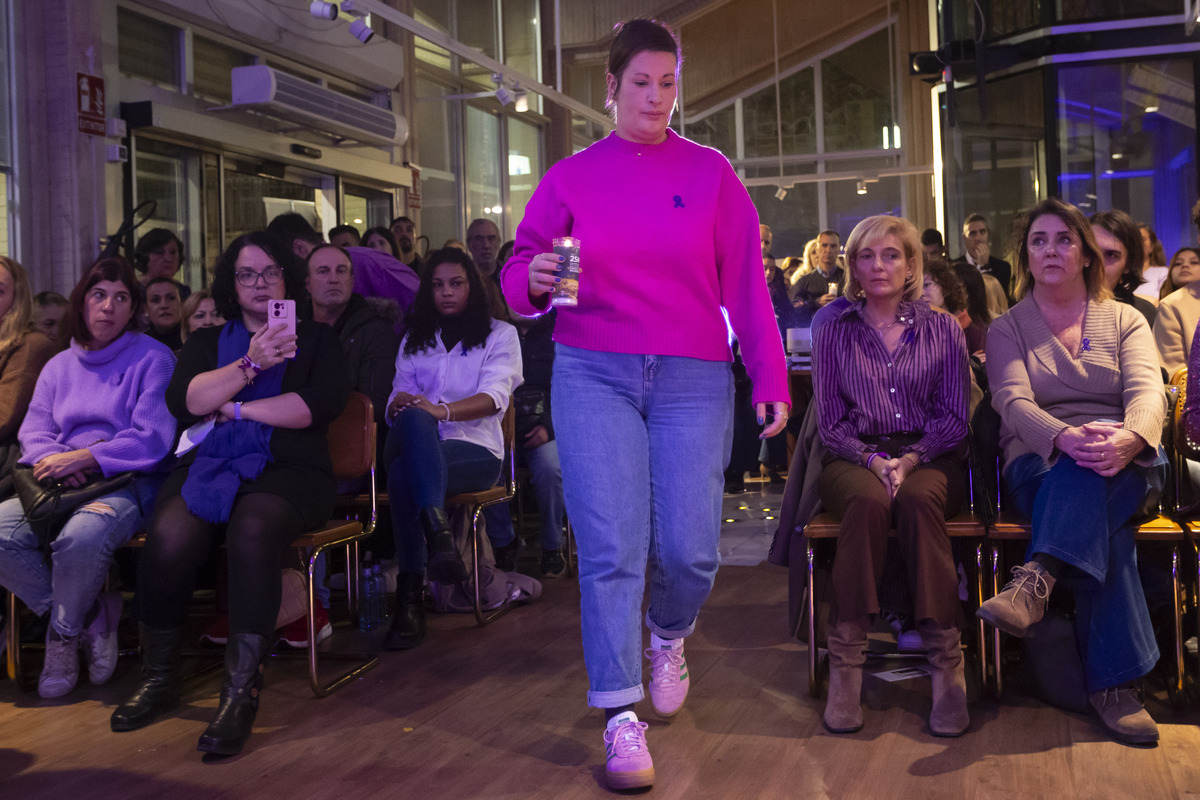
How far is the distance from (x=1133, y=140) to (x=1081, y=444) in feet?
24.8

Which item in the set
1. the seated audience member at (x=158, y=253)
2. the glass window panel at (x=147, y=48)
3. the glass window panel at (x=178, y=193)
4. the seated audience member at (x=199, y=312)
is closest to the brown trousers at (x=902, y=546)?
the seated audience member at (x=199, y=312)

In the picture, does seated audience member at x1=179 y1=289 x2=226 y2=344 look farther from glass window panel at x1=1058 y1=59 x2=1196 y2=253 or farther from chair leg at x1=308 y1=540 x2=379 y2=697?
glass window panel at x1=1058 y1=59 x2=1196 y2=253

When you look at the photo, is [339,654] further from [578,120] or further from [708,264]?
[578,120]

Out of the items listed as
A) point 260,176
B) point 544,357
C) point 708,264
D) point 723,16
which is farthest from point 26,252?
point 723,16

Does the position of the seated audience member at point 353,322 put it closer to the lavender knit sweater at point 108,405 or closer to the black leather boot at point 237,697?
the lavender knit sweater at point 108,405

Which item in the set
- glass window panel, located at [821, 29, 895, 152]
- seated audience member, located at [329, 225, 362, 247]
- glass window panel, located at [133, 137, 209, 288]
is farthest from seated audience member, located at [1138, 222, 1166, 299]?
glass window panel, located at [821, 29, 895, 152]

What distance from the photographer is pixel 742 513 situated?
6.16m

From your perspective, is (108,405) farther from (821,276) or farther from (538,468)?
(821,276)

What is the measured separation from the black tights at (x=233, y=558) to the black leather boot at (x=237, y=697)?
1.5 inches

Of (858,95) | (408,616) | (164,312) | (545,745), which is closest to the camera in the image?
(545,745)

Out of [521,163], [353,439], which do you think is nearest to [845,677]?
[353,439]

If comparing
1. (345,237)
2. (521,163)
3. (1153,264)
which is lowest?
(1153,264)

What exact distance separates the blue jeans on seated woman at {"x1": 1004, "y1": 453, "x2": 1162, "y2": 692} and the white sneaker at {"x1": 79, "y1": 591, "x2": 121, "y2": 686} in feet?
8.54

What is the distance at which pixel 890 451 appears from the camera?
3020mm
